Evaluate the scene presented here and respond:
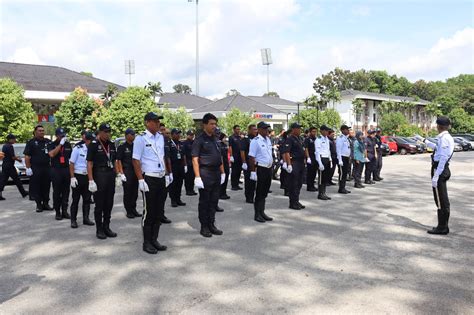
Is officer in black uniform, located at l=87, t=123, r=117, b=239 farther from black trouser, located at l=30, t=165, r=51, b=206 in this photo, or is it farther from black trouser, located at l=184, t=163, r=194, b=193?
black trouser, located at l=184, t=163, r=194, b=193

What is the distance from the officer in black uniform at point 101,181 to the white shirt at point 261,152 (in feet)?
8.75

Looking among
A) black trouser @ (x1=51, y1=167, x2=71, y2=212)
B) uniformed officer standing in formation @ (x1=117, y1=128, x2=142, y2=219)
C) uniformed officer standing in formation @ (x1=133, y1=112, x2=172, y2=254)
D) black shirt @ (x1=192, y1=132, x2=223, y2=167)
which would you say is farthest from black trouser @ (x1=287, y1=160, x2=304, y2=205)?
black trouser @ (x1=51, y1=167, x2=71, y2=212)

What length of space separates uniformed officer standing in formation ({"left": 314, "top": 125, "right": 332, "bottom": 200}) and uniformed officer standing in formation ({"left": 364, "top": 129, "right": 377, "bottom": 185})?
326 cm

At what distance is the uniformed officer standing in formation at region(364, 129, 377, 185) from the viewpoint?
12.9 m

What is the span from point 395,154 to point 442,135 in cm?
2550

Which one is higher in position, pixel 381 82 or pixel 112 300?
pixel 381 82

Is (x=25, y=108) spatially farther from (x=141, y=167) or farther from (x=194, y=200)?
(x=141, y=167)

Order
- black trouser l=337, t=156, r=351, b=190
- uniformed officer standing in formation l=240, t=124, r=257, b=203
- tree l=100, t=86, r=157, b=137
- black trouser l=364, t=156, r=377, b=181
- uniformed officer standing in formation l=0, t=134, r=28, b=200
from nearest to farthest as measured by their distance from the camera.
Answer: uniformed officer standing in formation l=240, t=124, r=257, b=203
uniformed officer standing in formation l=0, t=134, r=28, b=200
black trouser l=337, t=156, r=351, b=190
black trouser l=364, t=156, r=377, b=181
tree l=100, t=86, r=157, b=137

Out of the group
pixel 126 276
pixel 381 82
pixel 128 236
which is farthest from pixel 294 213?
pixel 381 82

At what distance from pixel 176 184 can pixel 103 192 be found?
313 centimetres

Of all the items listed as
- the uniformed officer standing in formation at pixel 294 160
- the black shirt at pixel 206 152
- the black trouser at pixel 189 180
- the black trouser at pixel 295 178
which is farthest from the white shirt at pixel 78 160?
the black trouser at pixel 295 178

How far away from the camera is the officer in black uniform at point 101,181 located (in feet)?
20.8

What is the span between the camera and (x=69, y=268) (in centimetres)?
502

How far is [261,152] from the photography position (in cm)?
761
